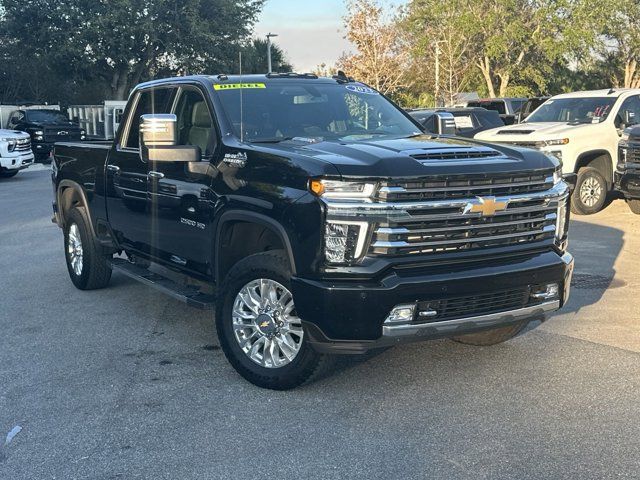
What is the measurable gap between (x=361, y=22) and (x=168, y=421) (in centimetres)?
2640

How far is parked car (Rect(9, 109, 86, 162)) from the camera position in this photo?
85.7ft

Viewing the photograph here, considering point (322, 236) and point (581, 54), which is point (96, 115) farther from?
point (322, 236)

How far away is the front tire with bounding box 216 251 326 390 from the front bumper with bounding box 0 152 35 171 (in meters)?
16.8

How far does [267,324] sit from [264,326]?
3 centimetres

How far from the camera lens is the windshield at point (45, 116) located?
Answer: 2640cm

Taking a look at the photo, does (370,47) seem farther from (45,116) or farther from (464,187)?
(464,187)

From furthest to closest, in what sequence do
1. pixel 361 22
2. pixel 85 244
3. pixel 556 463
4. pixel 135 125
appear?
pixel 361 22 → pixel 85 244 → pixel 135 125 → pixel 556 463

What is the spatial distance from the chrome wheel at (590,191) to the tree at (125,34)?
96.0 feet

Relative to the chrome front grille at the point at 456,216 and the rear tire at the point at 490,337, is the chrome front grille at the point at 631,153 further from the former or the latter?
the chrome front grille at the point at 456,216

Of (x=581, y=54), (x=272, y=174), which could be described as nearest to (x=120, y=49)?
(x=581, y=54)

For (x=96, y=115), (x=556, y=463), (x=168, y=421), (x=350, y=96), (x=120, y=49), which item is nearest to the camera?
(x=556, y=463)

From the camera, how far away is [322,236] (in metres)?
4.27

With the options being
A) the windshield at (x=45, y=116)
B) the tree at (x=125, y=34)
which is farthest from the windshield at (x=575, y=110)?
the tree at (x=125, y=34)

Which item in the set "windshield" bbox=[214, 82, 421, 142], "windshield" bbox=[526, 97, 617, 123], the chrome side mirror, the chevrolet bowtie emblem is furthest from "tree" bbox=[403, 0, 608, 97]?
the chevrolet bowtie emblem
